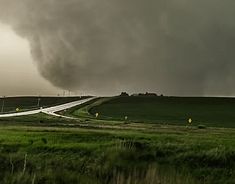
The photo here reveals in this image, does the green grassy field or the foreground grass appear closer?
the green grassy field

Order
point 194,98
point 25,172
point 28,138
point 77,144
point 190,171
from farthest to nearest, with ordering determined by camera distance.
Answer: point 194,98, point 28,138, point 77,144, point 190,171, point 25,172

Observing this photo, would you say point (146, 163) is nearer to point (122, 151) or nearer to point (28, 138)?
point (122, 151)

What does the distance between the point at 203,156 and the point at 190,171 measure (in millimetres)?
3024

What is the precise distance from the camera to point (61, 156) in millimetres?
33125

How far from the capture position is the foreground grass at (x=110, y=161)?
26.6 metres

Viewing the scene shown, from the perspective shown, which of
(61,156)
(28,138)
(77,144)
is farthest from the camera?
(28,138)

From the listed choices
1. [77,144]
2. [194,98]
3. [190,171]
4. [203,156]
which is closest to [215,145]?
[203,156]

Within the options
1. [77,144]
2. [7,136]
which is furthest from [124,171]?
[7,136]

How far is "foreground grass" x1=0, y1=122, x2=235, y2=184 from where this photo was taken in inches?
1047

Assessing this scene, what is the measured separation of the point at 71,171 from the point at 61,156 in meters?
5.24

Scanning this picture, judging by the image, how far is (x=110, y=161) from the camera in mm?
30891

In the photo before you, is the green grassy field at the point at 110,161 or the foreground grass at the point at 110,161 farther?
the foreground grass at the point at 110,161

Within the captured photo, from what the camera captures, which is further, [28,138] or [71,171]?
[28,138]

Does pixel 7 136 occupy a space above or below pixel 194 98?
below
